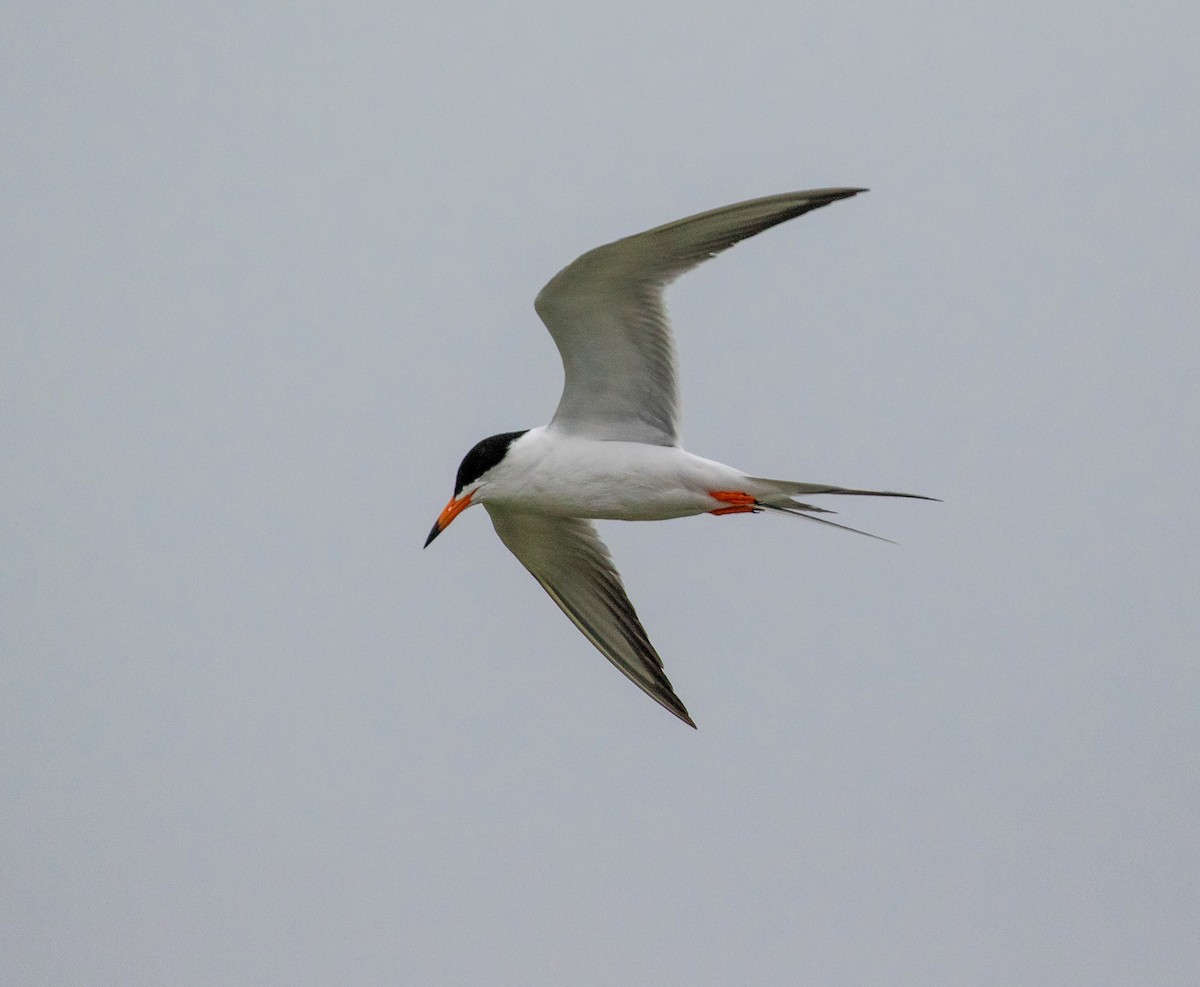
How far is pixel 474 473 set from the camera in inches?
302

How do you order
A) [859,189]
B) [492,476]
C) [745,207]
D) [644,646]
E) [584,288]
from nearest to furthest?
[859,189]
[745,207]
[584,288]
[492,476]
[644,646]

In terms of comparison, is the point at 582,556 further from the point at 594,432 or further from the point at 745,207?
the point at 745,207

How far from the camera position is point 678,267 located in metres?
7.20

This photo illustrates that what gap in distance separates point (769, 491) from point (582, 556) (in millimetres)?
1478

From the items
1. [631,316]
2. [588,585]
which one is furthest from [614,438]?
[588,585]

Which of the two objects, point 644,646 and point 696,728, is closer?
point 696,728

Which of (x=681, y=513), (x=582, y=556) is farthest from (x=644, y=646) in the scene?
(x=681, y=513)

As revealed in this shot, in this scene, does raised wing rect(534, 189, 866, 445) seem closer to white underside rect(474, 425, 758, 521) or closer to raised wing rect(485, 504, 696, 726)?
white underside rect(474, 425, 758, 521)

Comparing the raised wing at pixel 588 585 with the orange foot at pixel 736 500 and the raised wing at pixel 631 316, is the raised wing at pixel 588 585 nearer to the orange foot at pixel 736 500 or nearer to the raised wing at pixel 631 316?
the raised wing at pixel 631 316

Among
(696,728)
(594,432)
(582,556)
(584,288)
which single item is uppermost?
(584,288)

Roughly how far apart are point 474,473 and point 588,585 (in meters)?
1.25

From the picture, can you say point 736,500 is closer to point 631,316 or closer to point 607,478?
point 607,478

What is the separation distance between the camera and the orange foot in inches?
295

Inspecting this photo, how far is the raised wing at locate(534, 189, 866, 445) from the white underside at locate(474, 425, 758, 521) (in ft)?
0.47
